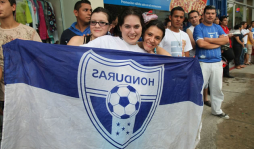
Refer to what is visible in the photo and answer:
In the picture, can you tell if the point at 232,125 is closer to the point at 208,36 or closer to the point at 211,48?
the point at 211,48

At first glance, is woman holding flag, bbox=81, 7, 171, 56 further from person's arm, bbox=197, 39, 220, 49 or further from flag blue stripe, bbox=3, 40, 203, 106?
person's arm, bbox=197, 39, 220, 49

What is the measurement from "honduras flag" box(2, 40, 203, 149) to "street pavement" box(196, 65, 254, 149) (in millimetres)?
1674

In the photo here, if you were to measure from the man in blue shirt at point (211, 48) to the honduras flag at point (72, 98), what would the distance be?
2.18 meters

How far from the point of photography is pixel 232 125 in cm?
333

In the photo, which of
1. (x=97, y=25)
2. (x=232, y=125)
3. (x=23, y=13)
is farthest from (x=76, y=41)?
(x=232, y=125)

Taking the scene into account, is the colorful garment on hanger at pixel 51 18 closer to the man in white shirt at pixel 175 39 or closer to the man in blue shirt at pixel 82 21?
the man in blue shirt at pixel 82 21

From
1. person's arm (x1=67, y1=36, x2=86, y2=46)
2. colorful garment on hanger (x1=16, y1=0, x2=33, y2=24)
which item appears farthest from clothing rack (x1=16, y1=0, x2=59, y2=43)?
person's arm (x1=67, y1=36, x2=86, y2=46)

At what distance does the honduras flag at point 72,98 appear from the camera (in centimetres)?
155

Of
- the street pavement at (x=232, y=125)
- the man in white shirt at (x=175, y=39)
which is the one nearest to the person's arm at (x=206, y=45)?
the man in white shirt at (x=175, y=39)

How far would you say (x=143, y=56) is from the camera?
1.79 meters

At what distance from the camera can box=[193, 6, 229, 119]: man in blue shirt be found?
337 centimetres

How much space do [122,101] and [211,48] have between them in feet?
8.13

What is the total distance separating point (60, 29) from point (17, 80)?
2.80 meters

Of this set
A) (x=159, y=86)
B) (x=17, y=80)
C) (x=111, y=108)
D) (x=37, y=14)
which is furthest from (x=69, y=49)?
(x=37, y=14)
